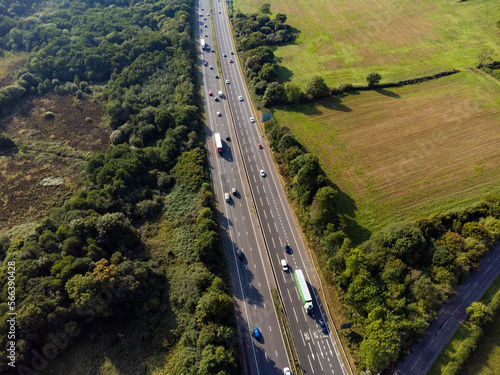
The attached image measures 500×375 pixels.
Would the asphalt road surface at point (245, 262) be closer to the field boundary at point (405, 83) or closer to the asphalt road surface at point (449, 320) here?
the asphalt road surface at point (449, 320)

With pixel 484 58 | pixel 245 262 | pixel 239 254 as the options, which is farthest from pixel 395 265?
→ pixel 484 58

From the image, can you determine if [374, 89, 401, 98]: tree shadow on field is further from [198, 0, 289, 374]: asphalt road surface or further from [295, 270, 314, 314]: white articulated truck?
[295, 270, 314, 314]: white articulated truck

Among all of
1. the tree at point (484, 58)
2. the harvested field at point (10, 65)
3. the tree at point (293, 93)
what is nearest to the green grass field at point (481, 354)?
the tree at point (293, 93)

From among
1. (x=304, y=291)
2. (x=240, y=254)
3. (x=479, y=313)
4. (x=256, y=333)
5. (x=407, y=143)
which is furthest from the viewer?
(x=407, y=143)

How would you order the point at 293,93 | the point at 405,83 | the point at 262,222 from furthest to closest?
the point at 405,83
the point at 293,93
the point at 262,222

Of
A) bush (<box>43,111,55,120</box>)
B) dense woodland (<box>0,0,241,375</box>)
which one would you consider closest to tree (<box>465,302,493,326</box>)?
dense woodland (<box>0,0,241,375</box>)

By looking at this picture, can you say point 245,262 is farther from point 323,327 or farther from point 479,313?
point 479,313

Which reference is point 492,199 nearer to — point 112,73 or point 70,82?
point 112,73
